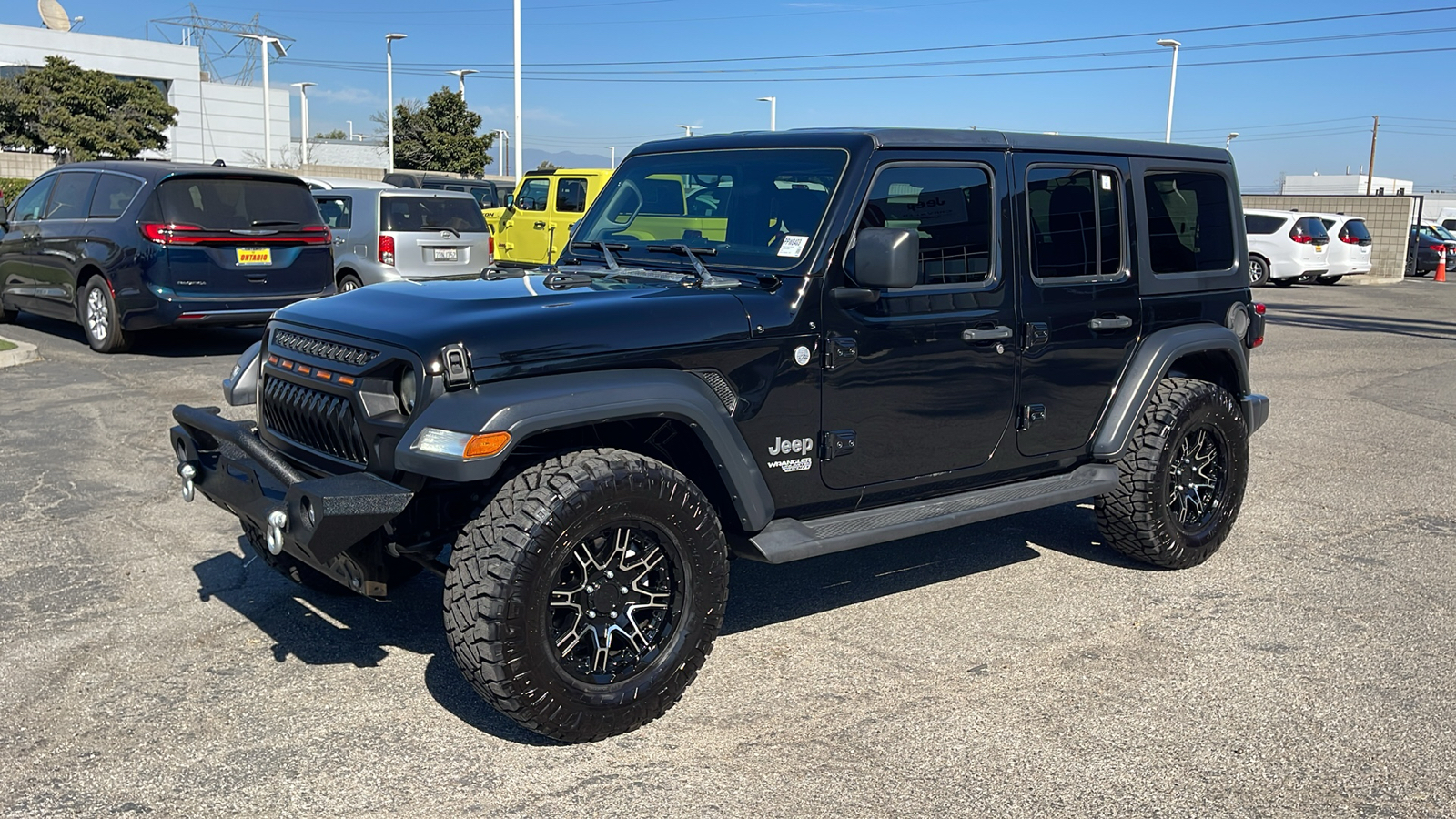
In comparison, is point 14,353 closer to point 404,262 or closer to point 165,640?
point 404,262

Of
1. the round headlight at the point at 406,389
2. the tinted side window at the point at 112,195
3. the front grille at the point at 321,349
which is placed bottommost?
the round headlight at the point at 406,389

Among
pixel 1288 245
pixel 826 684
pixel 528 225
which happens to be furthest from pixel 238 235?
pixel 1288 245

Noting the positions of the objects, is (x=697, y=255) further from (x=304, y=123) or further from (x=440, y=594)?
(x=304, y=123)

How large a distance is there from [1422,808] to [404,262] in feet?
40.5

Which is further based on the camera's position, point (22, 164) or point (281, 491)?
point (22, 164)

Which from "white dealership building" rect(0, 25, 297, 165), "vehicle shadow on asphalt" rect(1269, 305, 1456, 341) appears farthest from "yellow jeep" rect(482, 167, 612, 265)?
"white dealership building" rect(0, 25, 297, 165)

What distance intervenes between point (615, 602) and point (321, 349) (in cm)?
133

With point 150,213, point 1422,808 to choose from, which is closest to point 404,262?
point 150,213

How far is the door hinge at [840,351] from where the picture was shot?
4.42 meters

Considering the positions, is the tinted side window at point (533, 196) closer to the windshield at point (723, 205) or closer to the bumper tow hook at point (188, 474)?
the windshield at point (723, 205)

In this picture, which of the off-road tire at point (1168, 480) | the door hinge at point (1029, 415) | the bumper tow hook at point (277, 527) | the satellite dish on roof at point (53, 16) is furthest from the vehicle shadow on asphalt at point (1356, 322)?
the satellite dish on roof at point (53, 16)

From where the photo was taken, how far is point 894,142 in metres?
4.69

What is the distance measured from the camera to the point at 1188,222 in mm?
5934

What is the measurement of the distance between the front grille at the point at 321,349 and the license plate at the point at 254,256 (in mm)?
7508
